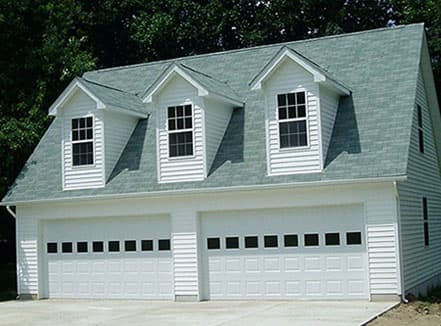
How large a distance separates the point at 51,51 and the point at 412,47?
43.4 ft

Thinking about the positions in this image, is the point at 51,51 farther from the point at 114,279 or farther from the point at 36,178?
the point at 114,279

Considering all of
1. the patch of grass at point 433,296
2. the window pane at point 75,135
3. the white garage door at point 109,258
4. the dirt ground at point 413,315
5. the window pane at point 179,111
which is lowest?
the patch of grass at point 433,296

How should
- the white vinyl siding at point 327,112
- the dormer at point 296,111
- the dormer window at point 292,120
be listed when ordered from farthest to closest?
the dormer window at point 292,120 < the white vinyl siding at point 327,112 < the dormer at point 296,111

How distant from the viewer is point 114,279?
69.2 feet

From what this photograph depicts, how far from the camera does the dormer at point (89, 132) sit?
21406mm

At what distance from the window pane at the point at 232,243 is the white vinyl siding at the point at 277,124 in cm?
213

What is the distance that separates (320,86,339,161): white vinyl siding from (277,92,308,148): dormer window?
18.4 inches

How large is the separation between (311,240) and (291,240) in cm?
55

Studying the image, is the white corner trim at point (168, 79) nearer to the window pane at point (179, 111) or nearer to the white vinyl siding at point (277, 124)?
the window pane at point (179, 111)

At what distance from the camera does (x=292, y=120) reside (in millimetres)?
19031

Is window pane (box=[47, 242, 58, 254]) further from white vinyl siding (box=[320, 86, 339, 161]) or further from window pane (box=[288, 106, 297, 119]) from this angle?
white vinyl siding (box=[320, 86, 339, 161])

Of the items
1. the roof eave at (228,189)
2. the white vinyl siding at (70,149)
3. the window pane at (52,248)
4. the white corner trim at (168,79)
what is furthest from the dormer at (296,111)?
the window pane at (52,248)

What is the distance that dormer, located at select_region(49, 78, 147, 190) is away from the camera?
70.2 ft

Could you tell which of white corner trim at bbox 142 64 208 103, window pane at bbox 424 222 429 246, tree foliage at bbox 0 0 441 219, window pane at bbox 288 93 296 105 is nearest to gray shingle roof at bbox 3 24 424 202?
window pane at bbox 288 93 296 105
